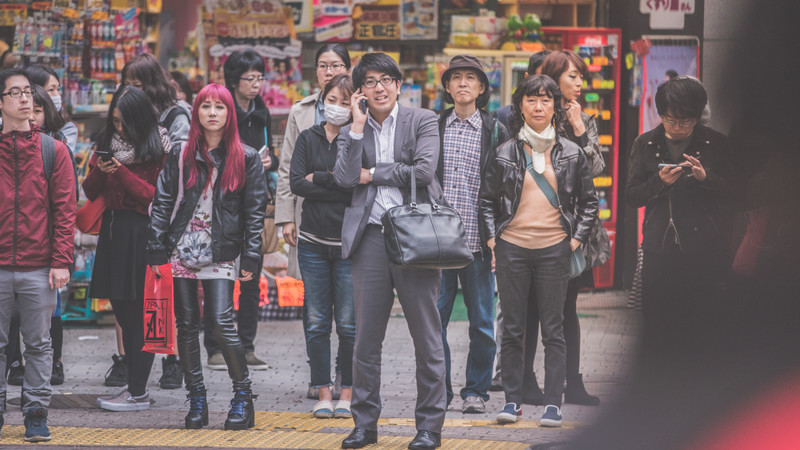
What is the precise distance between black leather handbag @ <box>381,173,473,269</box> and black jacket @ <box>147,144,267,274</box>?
0.96m

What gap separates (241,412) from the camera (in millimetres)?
5395

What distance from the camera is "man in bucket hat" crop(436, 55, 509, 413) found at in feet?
19.5

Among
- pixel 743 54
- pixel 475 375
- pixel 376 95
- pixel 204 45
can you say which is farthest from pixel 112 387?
pixel 743 54

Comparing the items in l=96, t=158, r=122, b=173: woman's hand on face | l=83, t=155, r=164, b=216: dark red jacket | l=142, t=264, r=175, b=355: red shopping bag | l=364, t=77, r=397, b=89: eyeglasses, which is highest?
l=364, t=77, r=397, b=89: eyeglasses

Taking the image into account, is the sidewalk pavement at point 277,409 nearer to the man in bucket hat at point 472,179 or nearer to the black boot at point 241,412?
the black boot at point 241,412

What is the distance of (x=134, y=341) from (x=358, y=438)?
1.86 meters

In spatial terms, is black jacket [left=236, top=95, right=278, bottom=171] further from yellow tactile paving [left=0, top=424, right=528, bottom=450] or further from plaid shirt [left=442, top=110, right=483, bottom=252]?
yellow tactile paving [left=0, top=424, right=528, bottom=450]

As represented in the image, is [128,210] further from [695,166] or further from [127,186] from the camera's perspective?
[695,166]

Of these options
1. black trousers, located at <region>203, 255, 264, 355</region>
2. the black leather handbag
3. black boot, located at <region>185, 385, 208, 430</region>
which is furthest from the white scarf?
black trousers, located at <region>203, 255, 264, 355</region>

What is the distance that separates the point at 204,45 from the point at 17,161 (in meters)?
4.61

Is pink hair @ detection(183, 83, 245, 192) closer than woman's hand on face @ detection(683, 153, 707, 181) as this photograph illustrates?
No

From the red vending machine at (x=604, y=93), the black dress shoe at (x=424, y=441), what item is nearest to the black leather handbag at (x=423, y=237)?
the black dress shoe at (x=424, y=441)

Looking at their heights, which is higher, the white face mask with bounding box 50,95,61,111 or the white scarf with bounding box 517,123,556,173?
the white face mask with bounding box 50,95,61,111

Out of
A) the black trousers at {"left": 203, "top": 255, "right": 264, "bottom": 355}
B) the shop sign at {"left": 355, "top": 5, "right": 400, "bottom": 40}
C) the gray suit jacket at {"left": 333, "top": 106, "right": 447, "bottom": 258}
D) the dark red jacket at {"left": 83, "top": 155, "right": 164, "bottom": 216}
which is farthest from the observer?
the shop sign at {"left": 355, "top": 5, "right": 400, "bottom": 40}
